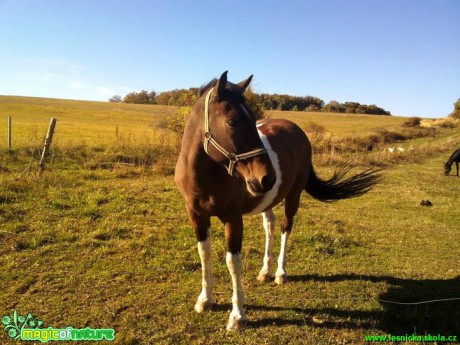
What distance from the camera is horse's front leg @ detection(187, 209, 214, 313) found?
10.9 ft

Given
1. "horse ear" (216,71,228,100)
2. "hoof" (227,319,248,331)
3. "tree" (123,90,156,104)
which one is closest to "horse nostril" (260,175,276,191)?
"horse ear" (216,71,228,100)

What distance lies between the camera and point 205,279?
355 cm

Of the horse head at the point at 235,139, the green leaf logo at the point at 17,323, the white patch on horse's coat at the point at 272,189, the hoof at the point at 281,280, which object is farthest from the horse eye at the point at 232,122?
the green leaf logo at the point at 17,323

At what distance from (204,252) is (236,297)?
58 centimetres

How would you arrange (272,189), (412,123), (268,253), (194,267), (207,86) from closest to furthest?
1. (207,86)
2. (272,189)
3. (268,253)
4. (194,267)
5. (412,123)

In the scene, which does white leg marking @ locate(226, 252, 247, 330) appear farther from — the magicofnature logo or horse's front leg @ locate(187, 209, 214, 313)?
the magicofnature logo

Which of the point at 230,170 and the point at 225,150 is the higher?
the point at 225,150

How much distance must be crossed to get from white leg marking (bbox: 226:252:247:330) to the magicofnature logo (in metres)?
1.16

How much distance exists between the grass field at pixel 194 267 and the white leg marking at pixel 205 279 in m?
0.10

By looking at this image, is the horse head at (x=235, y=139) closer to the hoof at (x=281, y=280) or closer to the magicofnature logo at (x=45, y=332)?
the magicofnature logo at (x=45, y=332)

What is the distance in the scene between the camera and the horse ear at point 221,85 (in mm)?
2508

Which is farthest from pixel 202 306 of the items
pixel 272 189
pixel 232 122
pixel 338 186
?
pixel 338 186

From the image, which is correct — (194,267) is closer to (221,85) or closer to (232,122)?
(232,122)

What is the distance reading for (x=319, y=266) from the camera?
4.75 meters
